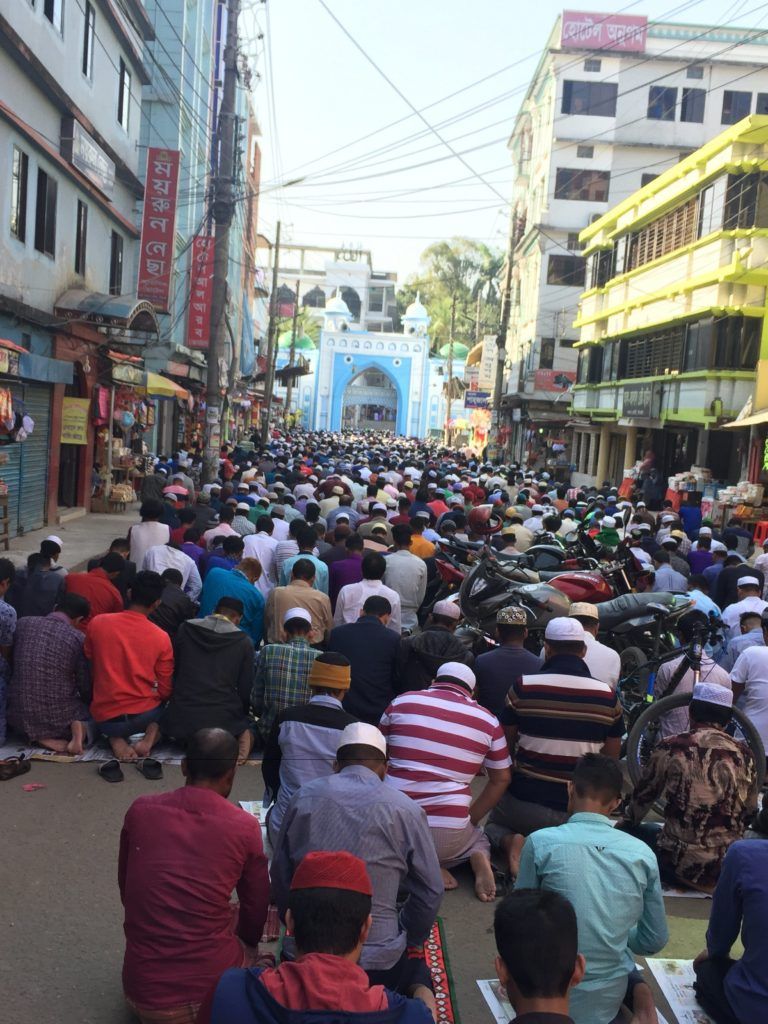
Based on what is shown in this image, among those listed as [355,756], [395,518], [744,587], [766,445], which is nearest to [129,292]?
[395,518]

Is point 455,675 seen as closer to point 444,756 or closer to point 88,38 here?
point 444,756

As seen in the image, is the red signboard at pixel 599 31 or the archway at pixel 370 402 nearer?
the red signboard at pixel 599 31

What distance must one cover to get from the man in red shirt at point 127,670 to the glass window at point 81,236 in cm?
1248

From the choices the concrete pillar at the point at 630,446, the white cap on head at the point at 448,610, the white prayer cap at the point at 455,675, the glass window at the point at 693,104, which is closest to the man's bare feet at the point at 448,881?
the white prayer cap at the point at 455,675

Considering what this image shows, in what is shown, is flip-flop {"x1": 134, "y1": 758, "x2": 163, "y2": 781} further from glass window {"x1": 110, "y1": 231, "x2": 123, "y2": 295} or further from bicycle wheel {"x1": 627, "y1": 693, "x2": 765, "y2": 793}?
glass window {"x1": 110, "y1": 231, "x2": 123, "y2": 295}

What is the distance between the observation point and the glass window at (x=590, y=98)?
146ft

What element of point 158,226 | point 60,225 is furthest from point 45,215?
point 158,226

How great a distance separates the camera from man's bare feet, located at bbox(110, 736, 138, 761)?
667 cm

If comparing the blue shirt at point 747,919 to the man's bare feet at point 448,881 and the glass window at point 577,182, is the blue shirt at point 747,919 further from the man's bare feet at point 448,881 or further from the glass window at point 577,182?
the glass window at point 577,182

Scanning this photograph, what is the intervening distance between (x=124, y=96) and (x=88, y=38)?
10.2ft

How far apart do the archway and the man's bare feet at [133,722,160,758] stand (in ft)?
232

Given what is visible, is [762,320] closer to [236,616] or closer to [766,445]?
[766,445]

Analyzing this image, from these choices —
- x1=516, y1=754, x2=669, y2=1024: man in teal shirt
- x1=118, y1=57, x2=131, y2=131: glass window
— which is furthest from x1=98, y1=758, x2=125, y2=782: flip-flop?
x1=118, y1=57, x2=131, y2=131: glass window

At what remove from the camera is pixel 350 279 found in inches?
3472
